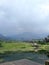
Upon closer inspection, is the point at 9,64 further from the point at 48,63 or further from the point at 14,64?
the point at 48,63

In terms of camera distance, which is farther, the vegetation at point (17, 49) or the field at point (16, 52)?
the vegetation at point (17, 49)

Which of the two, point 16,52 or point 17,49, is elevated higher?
point 17,49

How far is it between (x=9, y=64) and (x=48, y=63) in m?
3.14

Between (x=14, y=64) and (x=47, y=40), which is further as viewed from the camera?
(x=47, y=40)

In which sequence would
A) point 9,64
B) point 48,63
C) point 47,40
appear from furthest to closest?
point 47,40
point 9,64
point 48,63

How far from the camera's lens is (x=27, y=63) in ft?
39.0

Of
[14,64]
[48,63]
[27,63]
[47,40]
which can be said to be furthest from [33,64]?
[47,40]

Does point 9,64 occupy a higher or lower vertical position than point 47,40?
lower

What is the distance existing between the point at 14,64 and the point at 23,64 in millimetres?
660

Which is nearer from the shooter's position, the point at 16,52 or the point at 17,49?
the point at 16,52

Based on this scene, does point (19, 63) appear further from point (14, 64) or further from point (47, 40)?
point (47, 40)

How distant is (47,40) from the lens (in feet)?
364

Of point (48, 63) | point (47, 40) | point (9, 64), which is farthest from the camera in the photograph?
point (47, 40)

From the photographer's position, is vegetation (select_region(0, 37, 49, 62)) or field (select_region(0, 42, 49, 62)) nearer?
field (select_region(0, 42, 49, 62))
